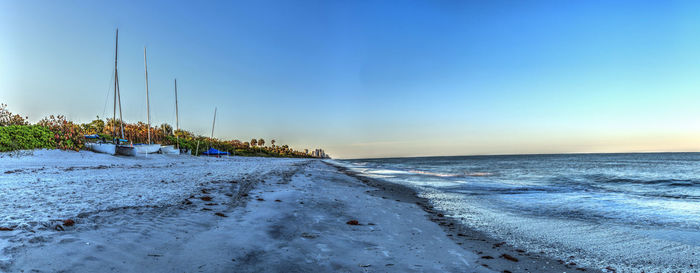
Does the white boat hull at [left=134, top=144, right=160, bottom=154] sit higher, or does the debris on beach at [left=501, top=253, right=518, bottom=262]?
the white boat hull at [left=134, top=144, right=160, bottom=154]

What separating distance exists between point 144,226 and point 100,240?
2.75 feet

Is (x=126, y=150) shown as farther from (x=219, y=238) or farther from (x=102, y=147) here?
(x=219, y=238)

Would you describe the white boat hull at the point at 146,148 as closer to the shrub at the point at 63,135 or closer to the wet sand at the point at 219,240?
the shrub at the point at 63,135

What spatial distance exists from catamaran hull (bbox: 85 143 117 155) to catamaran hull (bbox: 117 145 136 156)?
1072mm

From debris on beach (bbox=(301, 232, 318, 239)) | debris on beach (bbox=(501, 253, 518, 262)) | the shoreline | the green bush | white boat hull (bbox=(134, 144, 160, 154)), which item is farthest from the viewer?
white boat hull (bbox=(134, 144, 160, 154))

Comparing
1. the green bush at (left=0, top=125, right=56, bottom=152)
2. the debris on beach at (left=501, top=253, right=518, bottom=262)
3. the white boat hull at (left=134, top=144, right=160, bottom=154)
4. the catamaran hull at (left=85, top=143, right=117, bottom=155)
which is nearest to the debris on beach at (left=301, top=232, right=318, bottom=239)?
the debris on beach at (left=501, top=253, right=518, bottom=262)

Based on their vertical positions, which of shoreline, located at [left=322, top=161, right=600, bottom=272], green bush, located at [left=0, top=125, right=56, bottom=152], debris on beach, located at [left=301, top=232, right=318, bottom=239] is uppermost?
green bush, located at [left=0, top=125, right=56, bottom=152]

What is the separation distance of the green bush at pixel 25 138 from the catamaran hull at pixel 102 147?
303 centimetres

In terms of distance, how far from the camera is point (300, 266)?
3461 mm

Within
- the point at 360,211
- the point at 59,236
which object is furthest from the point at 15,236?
the point at 360,211

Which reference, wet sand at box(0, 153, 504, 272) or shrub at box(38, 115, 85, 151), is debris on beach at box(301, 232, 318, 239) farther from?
shrub at box(38, 115, 85, 151)

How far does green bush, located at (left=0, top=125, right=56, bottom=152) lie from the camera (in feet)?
69.0

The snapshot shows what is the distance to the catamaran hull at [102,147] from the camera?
28.3 m

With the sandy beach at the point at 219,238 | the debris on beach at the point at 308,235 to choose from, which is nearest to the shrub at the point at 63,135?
the sandy beach at the point at 219,238
